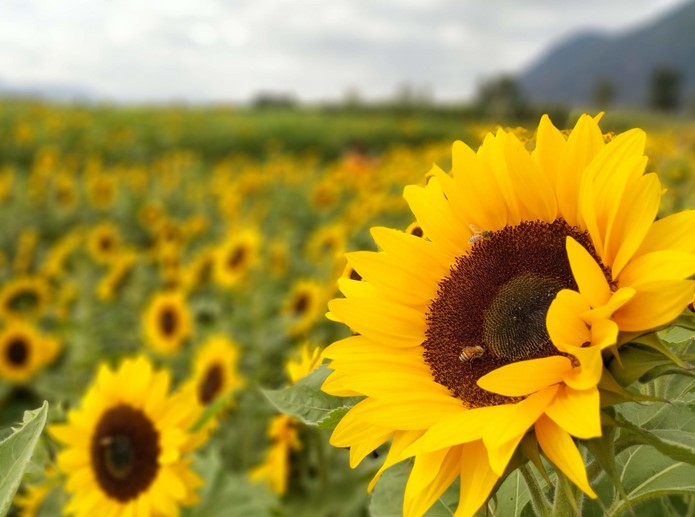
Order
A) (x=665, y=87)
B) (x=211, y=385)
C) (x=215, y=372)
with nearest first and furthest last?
(x=211, y=385)
(x=215, y=372)
(x=665, y=87)

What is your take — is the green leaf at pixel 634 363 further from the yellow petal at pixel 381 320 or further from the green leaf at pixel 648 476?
the yellow petal at pixel 381 320

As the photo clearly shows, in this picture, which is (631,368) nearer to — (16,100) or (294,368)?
(294,368)

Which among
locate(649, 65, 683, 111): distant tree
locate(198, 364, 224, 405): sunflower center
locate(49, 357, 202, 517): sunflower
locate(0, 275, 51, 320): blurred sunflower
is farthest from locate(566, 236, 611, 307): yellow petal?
locate(649, 65, 683, 111): distant tree

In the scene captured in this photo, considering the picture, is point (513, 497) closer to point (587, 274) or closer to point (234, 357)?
point (587, 274)

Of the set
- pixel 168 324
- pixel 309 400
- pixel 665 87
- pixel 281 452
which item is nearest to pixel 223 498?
pixel 281 452

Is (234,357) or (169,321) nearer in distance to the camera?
(234,357)

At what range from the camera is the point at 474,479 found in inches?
32.4

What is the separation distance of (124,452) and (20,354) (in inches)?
105

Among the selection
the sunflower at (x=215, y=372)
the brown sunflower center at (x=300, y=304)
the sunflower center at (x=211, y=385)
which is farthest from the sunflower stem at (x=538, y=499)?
the brown sunflower center at (x=300, y=304)

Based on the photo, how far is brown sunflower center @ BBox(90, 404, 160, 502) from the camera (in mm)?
1781

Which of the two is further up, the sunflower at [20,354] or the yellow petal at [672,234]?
the yellow petal at [672,234]

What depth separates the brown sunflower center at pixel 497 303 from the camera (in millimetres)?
958

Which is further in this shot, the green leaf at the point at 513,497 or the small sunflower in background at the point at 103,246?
the small sunflower in background at the point at 103,246

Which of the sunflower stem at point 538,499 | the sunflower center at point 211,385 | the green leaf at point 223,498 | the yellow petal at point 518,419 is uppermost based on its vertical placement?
the yellow petal at point 518,419
